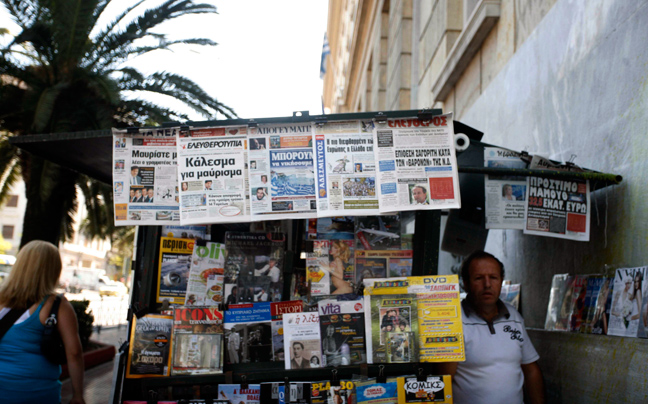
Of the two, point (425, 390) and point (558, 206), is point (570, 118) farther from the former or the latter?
point (425, 390)

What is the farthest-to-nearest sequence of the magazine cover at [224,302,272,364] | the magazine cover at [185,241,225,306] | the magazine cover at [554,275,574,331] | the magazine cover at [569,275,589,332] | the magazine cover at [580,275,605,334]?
the magazine cover at [554,275,574,331], the magazine cover at [569,275,589,332], the magazine cover at [580,275,605,334], the magazine cover at [185,241,225,306], the magazine cover at [224,302,272,364]

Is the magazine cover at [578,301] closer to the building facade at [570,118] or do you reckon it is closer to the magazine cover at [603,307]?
the building facade at [570,118]

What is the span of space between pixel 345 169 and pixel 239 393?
1457 mm

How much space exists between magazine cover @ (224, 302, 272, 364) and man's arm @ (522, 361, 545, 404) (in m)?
1.73

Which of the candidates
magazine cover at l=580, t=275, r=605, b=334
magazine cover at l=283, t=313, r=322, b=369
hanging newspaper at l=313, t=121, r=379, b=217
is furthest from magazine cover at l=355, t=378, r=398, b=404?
magazine cover at l=580, t=275, r=605, b=334

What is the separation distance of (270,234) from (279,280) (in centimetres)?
31

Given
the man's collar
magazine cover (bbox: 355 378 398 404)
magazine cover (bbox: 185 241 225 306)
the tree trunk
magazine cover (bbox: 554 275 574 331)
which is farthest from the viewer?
the tree trunk

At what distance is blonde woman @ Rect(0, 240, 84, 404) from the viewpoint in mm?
3494

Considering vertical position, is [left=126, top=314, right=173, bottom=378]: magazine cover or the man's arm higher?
[left=126, top=314, right=173, bottom=378]: magazine cover

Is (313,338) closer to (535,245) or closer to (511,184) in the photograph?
(511,184)

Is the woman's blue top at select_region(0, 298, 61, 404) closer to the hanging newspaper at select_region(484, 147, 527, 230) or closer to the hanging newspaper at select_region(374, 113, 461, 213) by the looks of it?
the hanging newspaper at select_region(374, 113, 461, 213)

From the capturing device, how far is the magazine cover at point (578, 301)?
13.7 feet

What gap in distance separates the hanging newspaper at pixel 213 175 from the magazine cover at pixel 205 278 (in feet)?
1.44

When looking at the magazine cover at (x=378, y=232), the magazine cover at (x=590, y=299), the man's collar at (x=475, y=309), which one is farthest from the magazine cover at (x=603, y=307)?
the magazine cover at (x=378, y=232)
